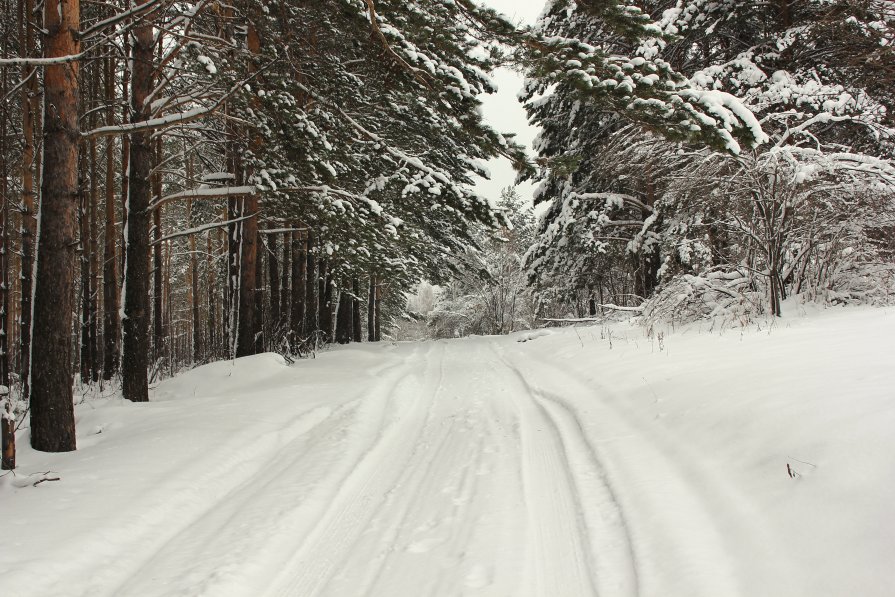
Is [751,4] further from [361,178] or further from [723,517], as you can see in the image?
[723,517]

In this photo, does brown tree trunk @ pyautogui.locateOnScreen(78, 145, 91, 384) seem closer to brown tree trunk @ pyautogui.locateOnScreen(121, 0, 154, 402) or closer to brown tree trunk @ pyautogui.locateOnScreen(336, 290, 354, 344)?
brown tree trunk @ pyautogui.locateOnScreen(121, 0, 154, 402)

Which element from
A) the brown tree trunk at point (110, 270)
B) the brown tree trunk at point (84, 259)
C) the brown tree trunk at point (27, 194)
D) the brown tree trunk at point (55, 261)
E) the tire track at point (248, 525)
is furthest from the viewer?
the brown tree trunk at point (110, 270)

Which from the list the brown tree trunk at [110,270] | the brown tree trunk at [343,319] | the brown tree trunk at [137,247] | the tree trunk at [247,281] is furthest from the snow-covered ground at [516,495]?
the brown tree trunk at [343,319]

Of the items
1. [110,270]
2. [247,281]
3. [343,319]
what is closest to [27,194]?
[110,270]

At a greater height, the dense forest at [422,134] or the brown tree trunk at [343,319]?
the dense forest at [422,134]

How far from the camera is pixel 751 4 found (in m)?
10.5

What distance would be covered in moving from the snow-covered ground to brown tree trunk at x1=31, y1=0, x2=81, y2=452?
400mm

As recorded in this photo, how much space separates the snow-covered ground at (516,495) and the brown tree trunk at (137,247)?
1432 mm

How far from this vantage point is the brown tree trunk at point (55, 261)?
4.46 metres

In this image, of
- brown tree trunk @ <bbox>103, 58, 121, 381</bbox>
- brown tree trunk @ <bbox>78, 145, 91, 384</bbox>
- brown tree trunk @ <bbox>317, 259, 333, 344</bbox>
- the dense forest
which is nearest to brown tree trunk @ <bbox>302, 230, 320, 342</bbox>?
brown tree trunk @ <bbox>317, 259, 333, 344</bbox>

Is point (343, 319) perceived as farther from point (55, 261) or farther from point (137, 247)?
point (55, 261)

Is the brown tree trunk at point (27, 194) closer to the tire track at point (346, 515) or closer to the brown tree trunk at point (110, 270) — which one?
the brown tree trunk at point (110, 270)

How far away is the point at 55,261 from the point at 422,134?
21.9 feet

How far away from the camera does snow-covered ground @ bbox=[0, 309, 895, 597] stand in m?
2.22
